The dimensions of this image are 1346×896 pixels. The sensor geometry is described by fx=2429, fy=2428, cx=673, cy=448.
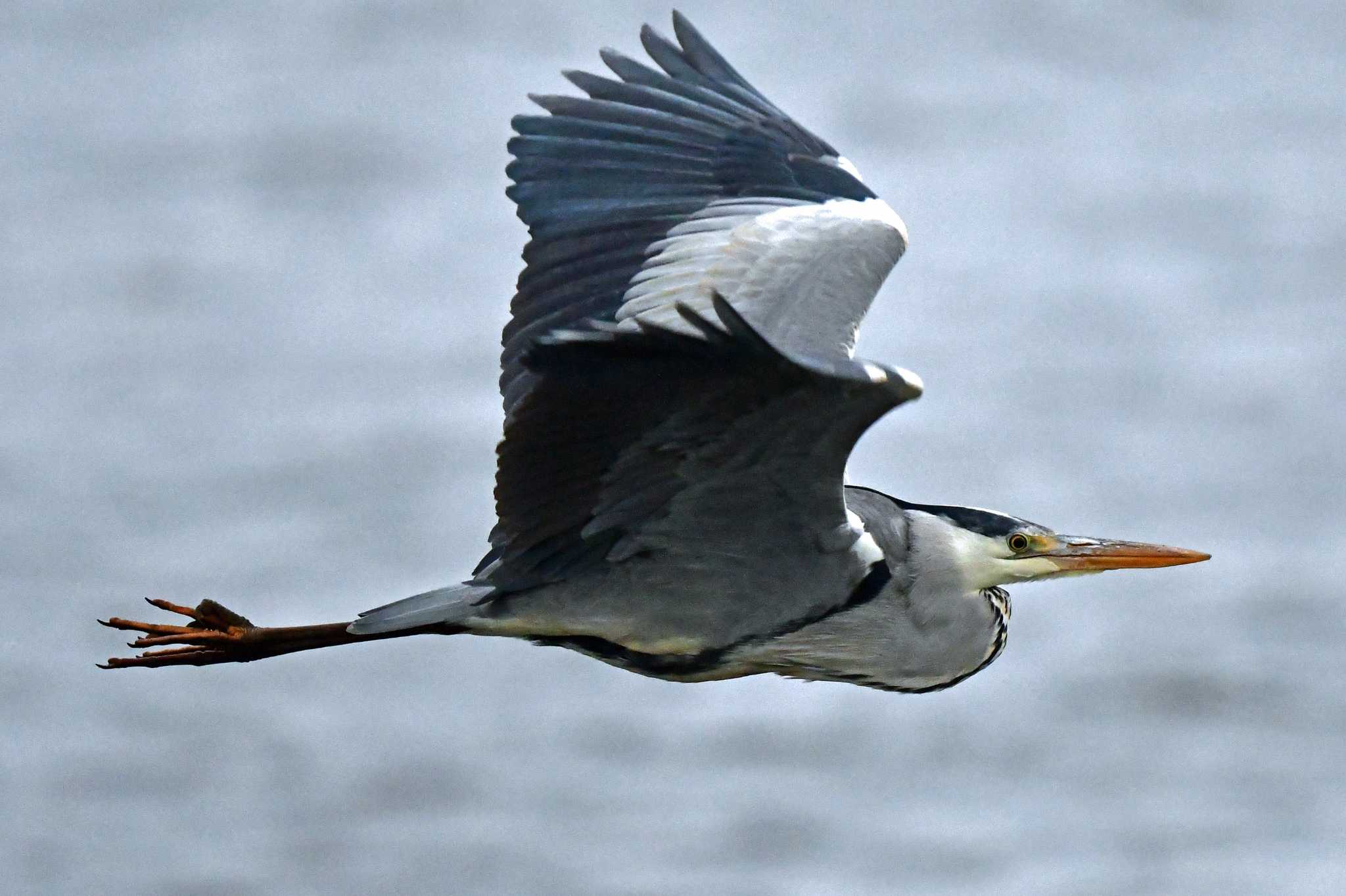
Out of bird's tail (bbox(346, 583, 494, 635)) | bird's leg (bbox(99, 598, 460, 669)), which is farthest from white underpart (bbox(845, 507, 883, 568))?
bird's leg (bbox(99, 598, 460, 669))

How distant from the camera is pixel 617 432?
5.49 meters

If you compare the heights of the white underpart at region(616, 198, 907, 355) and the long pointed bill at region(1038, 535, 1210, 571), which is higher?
the white underpart at region(616, 198, 907, 355)

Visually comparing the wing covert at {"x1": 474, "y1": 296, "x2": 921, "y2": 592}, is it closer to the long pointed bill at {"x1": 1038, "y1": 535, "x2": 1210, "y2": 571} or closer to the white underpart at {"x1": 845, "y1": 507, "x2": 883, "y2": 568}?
the white underpart at {"x1": 845, "y1": 507, "x2": 883, "y2": 568}

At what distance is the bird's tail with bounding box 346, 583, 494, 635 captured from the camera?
20.0ft

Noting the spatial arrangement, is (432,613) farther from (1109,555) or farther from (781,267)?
(1109,555)

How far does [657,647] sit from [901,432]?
637 cm

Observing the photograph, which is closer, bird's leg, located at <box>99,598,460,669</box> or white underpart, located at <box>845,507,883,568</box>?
white underpart, located at <box>845,507,883,568</box>

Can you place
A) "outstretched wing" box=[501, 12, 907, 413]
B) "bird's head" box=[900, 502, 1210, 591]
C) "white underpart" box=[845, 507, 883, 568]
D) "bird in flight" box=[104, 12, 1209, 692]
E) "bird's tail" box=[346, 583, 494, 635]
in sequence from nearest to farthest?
"bird in flight" box=[104, 12, 1209, 692], "white underpart" box=[845, 507, 883, 568], "bird's tail" box=[346, 583, 494, 635], "bird's head" box=[900, 502, 1210, 591], "outstretched wing" box=[501, 12, 907, 413]

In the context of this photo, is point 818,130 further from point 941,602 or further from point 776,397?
point 776,397

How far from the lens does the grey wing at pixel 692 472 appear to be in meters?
5.11

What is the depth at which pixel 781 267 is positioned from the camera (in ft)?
21.4

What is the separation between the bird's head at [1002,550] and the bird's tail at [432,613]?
1153 mm

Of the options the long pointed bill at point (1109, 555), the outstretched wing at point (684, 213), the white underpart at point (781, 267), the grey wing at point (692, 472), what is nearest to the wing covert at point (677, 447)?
the grey wing at point (692, 472)

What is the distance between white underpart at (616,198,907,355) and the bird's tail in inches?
32.9
